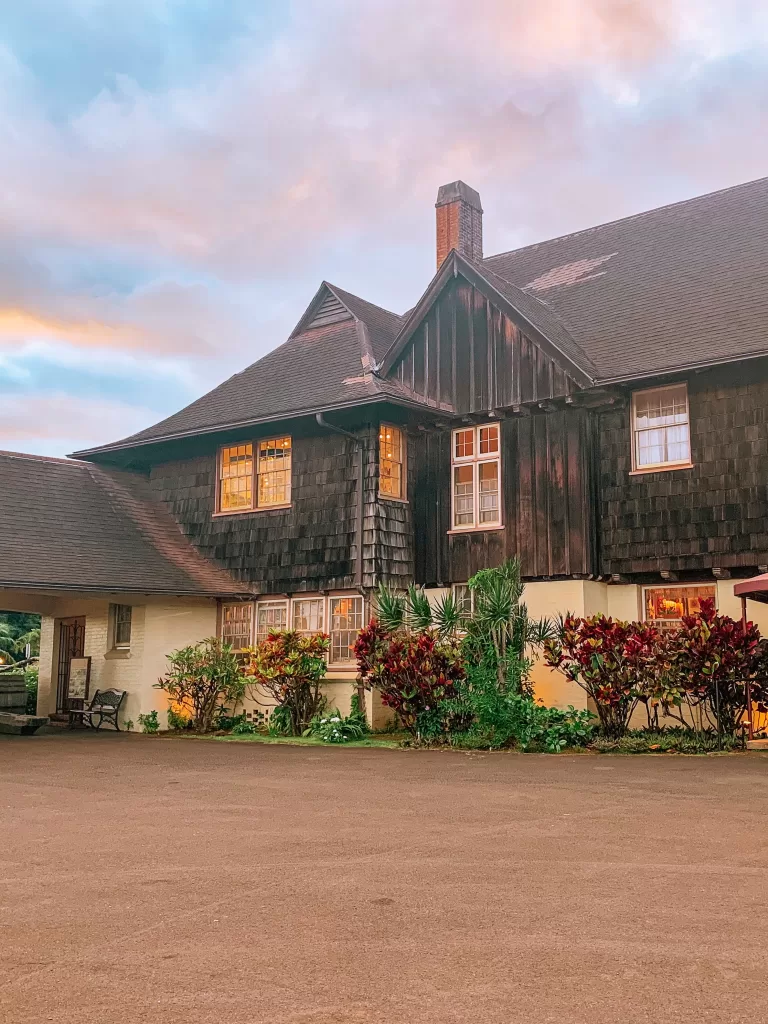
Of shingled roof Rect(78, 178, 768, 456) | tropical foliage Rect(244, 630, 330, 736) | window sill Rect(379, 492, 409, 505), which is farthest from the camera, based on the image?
window sill Rect(379, 492, 409, 505)

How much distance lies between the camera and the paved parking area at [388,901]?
4195mm

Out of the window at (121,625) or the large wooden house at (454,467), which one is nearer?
the large wooden house at (454,467)

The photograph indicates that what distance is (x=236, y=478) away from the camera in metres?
20.9

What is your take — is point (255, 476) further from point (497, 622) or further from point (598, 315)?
point (598, 315)

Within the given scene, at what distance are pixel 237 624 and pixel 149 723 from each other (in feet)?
8.53

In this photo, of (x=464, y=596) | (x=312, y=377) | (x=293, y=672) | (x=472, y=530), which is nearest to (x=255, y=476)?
(x=312, y=377)

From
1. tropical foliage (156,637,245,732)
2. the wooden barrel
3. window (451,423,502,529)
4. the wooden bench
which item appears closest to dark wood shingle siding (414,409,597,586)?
window (451,423,502,529)

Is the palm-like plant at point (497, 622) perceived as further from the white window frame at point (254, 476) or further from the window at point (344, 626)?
the white window frame at point (254, 476)

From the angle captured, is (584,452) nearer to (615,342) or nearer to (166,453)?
(615,342)

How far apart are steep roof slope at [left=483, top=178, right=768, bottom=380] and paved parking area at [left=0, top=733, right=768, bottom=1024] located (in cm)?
779

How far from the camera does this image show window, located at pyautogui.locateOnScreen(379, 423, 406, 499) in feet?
61.7

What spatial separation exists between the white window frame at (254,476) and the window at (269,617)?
1883mm

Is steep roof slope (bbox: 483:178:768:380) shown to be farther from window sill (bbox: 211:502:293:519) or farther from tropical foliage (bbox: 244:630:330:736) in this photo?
tropical foliage (bbox: 244:630:330:736)

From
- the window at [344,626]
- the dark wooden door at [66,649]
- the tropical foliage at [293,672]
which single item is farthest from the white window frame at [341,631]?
the dark wooden door at [66,649]
